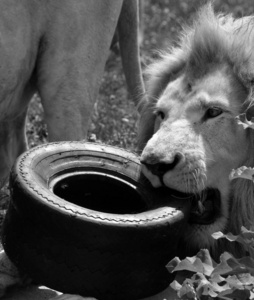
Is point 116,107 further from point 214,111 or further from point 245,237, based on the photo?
point 245,237

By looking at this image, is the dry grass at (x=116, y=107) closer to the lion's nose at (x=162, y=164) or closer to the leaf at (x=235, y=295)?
the lion's nose at (x=162, y=164)

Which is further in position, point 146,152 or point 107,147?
point 107,147

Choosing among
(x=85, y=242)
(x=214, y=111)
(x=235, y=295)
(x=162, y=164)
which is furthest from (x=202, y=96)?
(x=235, y=295)

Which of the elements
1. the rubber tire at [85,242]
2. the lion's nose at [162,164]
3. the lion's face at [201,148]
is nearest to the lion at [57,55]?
the lion's face at [201,148]

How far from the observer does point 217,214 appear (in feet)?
11.5

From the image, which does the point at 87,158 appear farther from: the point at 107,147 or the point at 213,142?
the point at 213,142

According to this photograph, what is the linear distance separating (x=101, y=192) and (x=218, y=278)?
93 centimetres

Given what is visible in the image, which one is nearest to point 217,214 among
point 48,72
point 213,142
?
point 213,142

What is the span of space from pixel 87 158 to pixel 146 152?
1.06 feet

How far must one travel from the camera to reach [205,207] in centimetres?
350

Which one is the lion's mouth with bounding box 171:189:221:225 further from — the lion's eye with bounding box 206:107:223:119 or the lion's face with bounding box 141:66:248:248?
the lion's eye with bounding box 206:107:223:119

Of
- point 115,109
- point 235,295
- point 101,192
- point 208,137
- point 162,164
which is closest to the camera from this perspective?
point 235,295

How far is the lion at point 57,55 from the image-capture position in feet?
12.7

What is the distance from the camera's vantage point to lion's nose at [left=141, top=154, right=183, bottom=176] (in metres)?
3.24
